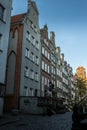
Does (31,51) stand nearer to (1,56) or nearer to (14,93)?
(14,93)

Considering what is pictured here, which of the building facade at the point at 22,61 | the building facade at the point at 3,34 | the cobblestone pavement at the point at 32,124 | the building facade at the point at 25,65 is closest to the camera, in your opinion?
the cobblestone pavement at the point at 32,124

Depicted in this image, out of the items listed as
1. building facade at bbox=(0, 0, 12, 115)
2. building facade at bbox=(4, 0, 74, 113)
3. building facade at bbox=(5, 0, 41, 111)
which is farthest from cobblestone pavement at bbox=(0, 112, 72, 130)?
building facade at bbox=(5, 0, 41, 111)

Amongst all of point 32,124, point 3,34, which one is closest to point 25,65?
point 3,34

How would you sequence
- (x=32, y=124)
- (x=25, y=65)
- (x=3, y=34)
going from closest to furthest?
(x=32, y=124)
(x=3, y=34)
(x=25, y=65)

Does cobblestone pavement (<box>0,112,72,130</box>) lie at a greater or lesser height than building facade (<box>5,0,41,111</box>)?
lesser

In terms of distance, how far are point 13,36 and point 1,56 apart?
1053 centimetres

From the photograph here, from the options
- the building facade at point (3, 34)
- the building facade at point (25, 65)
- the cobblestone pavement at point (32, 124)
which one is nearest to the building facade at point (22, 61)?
the building facade at point (25, 65)

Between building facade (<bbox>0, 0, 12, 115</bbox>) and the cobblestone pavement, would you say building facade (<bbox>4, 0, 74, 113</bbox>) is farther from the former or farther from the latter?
the cobblestone pavement

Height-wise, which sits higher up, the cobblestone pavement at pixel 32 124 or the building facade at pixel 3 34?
the building facade at pixel 3 34

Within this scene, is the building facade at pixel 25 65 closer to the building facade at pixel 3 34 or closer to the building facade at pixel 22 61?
the building facade at pixel 22 61

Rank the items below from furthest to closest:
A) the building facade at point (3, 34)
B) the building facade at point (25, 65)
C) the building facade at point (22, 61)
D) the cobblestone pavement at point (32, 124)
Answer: the building facade at point (22, 61) < the building facade at point (25, 65) < the building facade at point (3, 34) < the cobblestone pavement at point (32, 124)

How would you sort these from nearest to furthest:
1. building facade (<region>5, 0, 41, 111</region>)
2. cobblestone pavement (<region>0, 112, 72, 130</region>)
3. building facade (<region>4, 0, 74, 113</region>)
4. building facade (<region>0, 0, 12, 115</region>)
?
cobblestone pavement (<region>0, 112, 72, 130</region>), building facade (<region>0, 0, 12, 115</region>), building facade (<region>4, 0, 74, 113</region>), building facade (<region>5, 0, 41, 111</region>)

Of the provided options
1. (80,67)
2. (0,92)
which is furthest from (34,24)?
(80,67)

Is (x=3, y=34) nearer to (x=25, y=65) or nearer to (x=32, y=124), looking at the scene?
(x=25, y=65)
